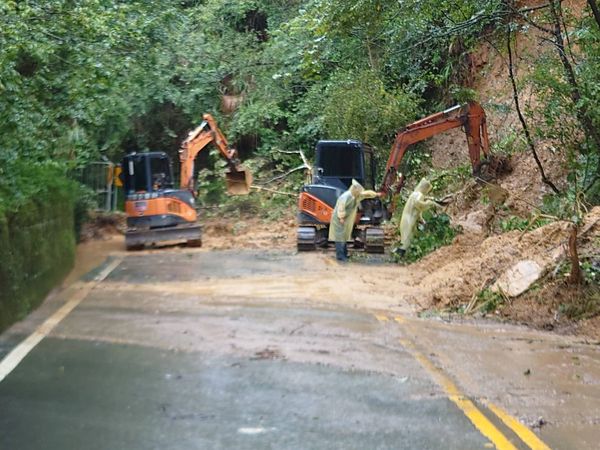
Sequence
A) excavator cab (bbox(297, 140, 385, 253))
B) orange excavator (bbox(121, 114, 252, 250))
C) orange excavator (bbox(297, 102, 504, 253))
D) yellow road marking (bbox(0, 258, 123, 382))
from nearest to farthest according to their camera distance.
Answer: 1. yellow road marking (bbox(0, 258, 123, 382))
2. orange excavator (bbox(297, 102, 504, 253))
3. excavator cab (bbox(297, 140, 385, 253))
4. orange excavator (bbox(121, 114, 252, 250))

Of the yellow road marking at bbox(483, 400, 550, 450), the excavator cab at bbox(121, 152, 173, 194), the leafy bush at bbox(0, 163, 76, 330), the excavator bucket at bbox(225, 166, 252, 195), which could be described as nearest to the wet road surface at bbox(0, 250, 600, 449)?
the yellow road marking at bbox(483, 400, 550, 450)

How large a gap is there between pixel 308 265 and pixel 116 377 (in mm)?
9879

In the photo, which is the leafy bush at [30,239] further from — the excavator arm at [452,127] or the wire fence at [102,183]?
the wire fence at [102,183]

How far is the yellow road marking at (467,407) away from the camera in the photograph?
17.4 feet

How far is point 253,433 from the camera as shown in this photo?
5.37m

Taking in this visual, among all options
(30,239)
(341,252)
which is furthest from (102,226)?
(30,239)

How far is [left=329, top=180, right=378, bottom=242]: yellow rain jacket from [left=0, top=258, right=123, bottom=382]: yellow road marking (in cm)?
590

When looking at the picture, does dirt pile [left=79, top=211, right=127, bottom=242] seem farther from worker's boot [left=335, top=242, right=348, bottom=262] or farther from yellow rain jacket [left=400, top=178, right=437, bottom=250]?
yellow rain jacket [left=400, top=178, right=437, bottom=250]

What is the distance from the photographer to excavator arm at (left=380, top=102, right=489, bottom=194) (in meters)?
18.7

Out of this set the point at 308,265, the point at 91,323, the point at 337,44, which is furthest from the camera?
the point at 337,44

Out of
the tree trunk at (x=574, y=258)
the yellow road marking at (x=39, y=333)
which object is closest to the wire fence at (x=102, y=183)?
the yellow road marking at (x=39, y=333)

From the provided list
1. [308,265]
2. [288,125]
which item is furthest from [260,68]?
[308,265]

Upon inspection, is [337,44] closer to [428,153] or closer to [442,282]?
[428,153]

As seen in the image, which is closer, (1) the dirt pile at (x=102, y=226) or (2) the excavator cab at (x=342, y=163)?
(2) the excavator cab at (x=342, y=163)
